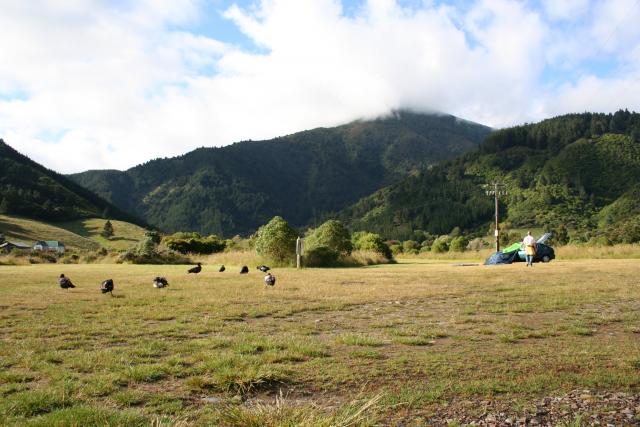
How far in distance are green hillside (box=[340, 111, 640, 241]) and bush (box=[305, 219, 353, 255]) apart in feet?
243

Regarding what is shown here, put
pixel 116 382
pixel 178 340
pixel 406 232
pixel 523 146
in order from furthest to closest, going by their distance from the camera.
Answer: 1. pixel 523 146
2. pixel 406 232
3. pixel 178 340
4. pixel 116 382

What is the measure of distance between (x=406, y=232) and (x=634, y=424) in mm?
155254

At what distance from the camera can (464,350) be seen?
681 centimetres

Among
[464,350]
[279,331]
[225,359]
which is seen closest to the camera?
[225,359]

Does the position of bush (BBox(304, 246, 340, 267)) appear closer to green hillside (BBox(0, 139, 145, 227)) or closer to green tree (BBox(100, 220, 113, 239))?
green tree (BBox(100, 220, 113, 239))

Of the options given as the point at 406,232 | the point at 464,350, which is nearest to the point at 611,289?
the point at 464,350

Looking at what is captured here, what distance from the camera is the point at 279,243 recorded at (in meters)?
30.7

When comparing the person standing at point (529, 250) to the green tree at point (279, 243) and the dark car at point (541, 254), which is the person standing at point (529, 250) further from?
the green tree at point (279, 243)

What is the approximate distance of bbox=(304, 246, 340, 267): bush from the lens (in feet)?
104

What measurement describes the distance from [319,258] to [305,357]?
25593mm

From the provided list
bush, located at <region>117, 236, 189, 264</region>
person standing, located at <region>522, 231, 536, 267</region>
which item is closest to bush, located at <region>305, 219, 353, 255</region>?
bush, located at <region>117, 236, 189, 264</region>

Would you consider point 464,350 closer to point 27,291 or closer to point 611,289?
point 611,289

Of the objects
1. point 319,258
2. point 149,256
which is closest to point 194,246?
point 149,256

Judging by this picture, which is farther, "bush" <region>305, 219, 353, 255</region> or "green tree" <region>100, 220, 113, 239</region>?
"green tree" <region>100, 220, 113, 239</region>
